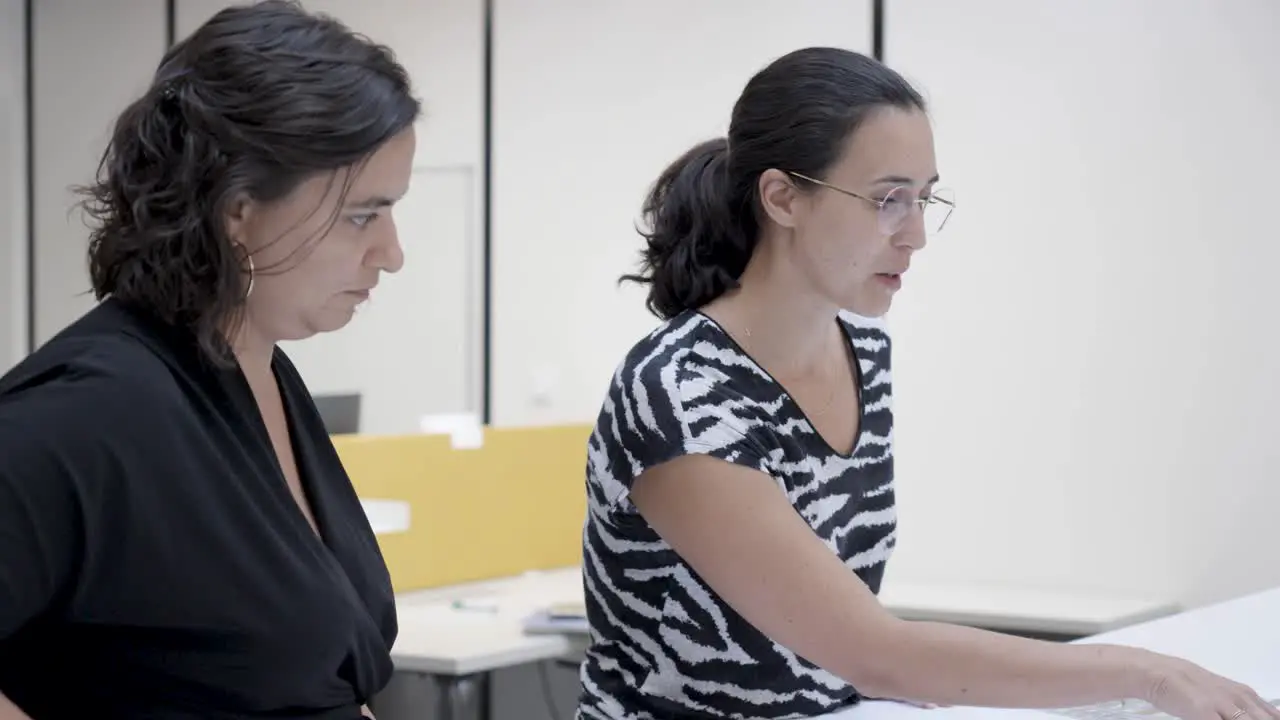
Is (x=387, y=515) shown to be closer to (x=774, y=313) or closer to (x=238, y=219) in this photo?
(x=774, y=313)

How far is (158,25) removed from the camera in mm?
6227

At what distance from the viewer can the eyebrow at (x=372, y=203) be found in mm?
1249

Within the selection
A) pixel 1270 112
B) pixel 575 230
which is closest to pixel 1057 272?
pixel 1270 112

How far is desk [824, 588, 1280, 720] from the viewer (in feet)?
5.25

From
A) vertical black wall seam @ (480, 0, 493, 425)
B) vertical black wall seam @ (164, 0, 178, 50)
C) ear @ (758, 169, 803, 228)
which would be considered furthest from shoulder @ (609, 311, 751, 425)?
vertical black wall seam @ (164, 0, 178, 50)

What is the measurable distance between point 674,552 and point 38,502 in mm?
698

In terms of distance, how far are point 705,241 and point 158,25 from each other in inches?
200

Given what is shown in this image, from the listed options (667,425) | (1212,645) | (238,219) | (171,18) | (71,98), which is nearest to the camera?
(238,219)

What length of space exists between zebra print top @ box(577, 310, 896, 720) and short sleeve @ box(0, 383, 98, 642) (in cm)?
60

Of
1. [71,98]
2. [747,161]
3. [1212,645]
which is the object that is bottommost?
[1212,645]

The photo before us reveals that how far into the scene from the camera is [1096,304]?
4281 mm

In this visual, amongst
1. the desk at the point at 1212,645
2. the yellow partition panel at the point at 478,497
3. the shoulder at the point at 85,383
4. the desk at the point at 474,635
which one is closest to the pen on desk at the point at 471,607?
the desk at the point at 474,635

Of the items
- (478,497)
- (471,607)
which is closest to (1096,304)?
(478,497)

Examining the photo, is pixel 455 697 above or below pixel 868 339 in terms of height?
below
